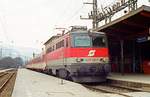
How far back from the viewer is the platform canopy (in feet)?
65.4

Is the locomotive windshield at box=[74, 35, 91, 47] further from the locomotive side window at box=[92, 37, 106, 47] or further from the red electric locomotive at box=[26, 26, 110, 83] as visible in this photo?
the locomotive side window at box=[92, 37, 106, 47]

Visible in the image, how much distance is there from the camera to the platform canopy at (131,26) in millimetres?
19920

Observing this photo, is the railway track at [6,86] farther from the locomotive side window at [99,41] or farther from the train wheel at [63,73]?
the locomotive side window at [99,41]

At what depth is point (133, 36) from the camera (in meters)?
25.7

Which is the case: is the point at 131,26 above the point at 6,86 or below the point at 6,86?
above

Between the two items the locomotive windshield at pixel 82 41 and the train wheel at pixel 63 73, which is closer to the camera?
the locomotive windshield at pixel 82 41

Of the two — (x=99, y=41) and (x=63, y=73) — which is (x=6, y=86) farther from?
(x=99, y=41)

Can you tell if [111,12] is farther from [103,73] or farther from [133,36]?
[103,73]

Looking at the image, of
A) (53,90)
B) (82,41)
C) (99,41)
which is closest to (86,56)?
(82,41)

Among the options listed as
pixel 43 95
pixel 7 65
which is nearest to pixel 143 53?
pixel 43 95

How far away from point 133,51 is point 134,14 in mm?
9647

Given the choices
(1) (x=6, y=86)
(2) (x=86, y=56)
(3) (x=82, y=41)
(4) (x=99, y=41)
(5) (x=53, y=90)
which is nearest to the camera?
(5) (x=53, y=90)

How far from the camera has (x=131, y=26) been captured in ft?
79.3

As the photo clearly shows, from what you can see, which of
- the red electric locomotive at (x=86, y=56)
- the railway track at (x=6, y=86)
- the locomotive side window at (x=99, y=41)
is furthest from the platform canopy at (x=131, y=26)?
the railway track at (x=6, y=86)
